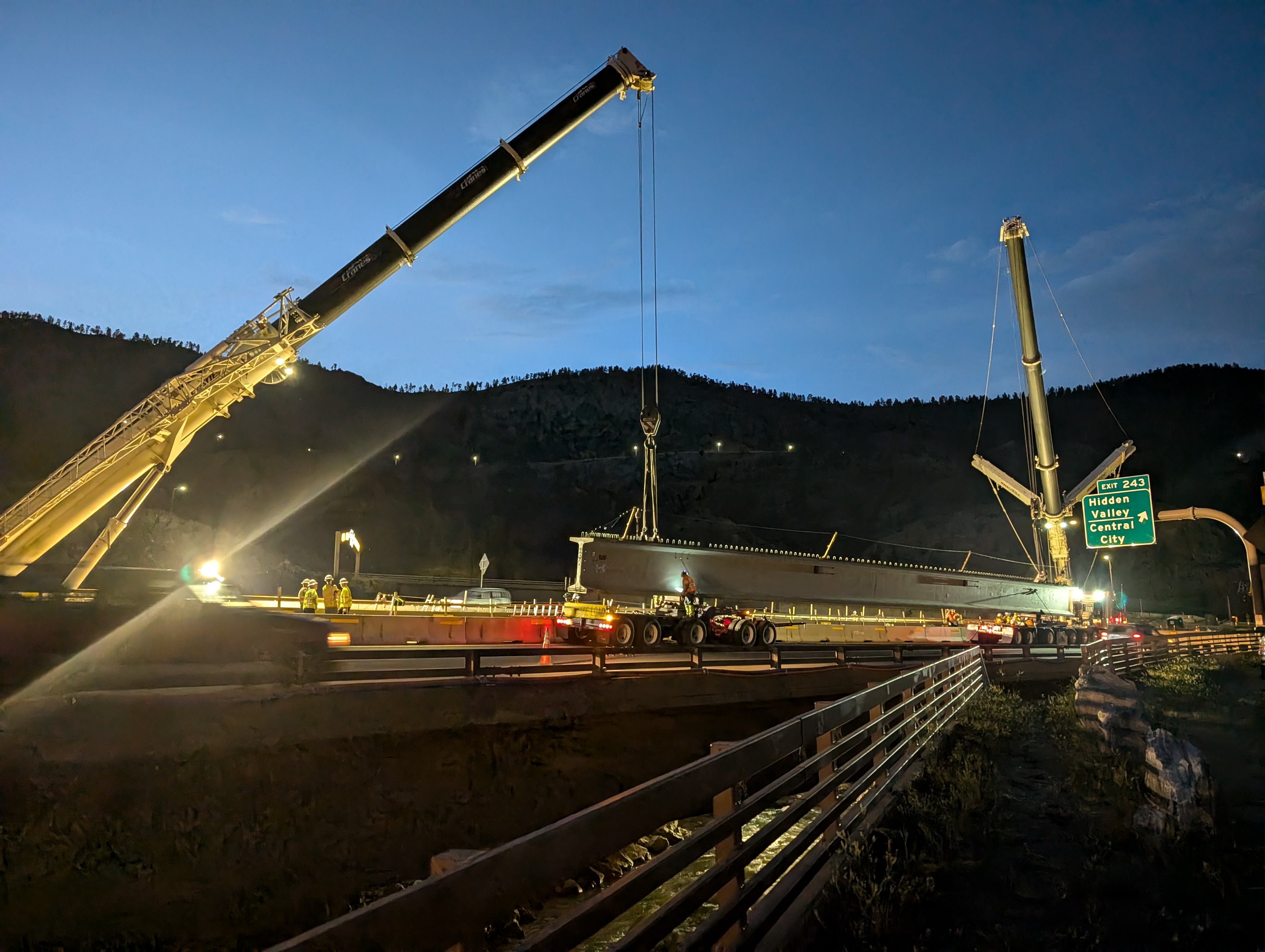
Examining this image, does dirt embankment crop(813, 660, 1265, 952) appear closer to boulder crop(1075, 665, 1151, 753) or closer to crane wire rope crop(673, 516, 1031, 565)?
boulder crop(1075, 665, 1151, 753)

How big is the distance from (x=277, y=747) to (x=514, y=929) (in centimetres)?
409

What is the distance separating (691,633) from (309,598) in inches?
484

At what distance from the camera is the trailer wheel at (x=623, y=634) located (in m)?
20.6

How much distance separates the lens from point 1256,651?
37156mm

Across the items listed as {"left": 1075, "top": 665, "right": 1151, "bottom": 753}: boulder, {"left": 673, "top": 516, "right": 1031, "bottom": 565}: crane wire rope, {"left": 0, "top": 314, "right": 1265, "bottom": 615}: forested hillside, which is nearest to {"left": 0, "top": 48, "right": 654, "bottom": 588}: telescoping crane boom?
{"left": 1075, "top": 665, "right": 1151, "bottom": 753}: boulder

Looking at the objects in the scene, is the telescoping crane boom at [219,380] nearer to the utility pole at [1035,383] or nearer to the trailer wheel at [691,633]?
the trailer wheel at [691,633]

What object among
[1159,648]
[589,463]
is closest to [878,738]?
[1159,648]

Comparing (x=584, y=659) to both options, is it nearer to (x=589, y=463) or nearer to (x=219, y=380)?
(x=219, y=380)

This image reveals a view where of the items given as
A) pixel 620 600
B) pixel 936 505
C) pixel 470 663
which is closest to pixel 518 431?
pixel 936 505

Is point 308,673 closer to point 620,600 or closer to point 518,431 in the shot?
point 620,600

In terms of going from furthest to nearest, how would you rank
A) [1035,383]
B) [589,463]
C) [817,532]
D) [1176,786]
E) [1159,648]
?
[589,463], [817,532], [1035,383], [1159,648], [1176,786]

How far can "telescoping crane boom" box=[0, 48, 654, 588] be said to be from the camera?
18.1 meters

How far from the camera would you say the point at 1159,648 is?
1271 inches

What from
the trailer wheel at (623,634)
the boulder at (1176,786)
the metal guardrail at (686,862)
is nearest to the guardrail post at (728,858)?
the metal guardrail at (686,862)
